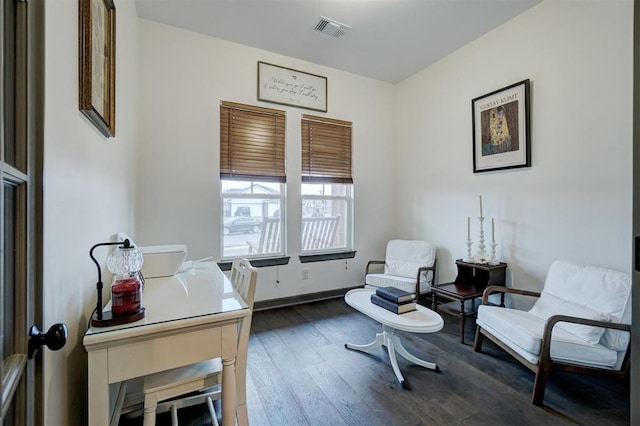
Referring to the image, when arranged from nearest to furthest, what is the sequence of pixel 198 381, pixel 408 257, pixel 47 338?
pixel 47 338
pixel 198 381
pixel 408 257

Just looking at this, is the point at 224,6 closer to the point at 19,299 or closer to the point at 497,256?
the point at 19,299

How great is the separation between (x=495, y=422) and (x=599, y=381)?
1065mm

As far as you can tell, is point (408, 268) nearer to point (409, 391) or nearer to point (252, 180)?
point (409, 391)

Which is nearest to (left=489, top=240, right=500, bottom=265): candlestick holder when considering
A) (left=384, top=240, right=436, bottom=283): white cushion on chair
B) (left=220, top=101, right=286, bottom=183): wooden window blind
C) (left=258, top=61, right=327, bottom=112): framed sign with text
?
(left=384, top=240, right=436, bottom=283): white cushion on chair

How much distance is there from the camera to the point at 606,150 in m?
2.27

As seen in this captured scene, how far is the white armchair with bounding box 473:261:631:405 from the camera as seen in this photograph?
1.81 m

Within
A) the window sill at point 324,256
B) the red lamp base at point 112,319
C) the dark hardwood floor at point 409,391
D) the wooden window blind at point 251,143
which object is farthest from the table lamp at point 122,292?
the window sill at point 324,256

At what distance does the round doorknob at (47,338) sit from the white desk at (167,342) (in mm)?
454

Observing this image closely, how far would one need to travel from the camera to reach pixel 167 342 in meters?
1.20

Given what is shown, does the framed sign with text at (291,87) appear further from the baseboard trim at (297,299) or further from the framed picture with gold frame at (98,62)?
the baseboard trim at (297,299)

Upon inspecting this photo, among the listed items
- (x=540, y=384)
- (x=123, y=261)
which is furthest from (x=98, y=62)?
(x=540, y=384)

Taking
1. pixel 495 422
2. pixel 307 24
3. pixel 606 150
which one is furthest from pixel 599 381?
pixel 307 24

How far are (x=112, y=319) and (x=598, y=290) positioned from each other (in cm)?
291

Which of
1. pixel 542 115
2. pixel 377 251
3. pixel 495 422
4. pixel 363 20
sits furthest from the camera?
pixel 377 251
